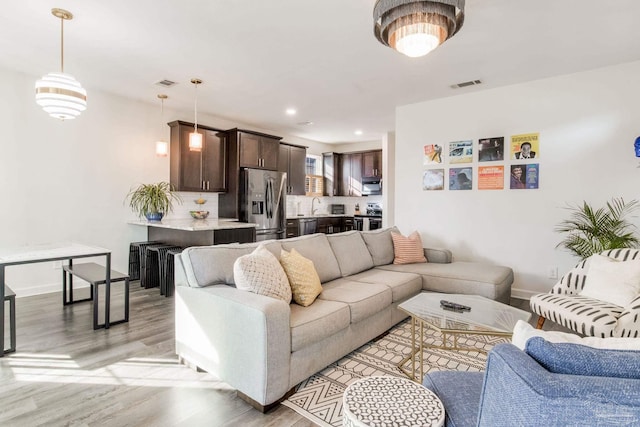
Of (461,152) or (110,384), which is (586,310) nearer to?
(461,152)

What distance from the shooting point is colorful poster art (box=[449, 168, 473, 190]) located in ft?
14.8

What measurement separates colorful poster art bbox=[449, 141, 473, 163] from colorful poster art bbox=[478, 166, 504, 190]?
8.6 inches

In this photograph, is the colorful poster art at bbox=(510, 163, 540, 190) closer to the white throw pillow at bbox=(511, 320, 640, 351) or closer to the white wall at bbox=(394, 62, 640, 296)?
the white wall at bbox=(394, 62, 640, 296)

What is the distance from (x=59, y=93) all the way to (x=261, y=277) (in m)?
2.18

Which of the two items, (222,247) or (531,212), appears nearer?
(222,247)

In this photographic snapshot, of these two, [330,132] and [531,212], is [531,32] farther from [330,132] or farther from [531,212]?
[330,132]

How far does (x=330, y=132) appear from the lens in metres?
7.11

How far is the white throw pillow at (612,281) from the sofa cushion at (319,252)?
7.03ft

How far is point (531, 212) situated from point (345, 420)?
3868mm

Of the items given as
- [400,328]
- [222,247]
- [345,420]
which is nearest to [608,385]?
[345,420]

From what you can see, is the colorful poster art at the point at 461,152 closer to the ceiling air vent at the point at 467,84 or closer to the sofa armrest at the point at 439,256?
the ceiling air vent at the point at 467,84

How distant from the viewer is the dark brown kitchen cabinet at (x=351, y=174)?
314 inches

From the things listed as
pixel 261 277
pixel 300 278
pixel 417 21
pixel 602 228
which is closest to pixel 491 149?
pixel 602 228

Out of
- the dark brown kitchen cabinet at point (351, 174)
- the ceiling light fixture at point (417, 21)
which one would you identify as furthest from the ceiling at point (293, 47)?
the dark brown kitchen cabinet at point (351, 174)
